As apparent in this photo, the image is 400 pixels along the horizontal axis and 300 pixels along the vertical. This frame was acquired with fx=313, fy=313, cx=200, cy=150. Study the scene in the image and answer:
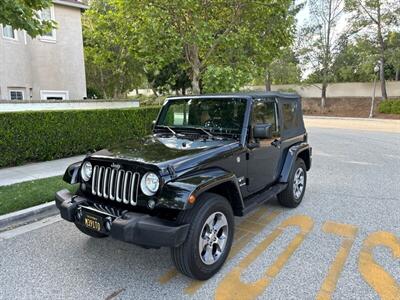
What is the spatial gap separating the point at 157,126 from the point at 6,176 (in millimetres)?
4351

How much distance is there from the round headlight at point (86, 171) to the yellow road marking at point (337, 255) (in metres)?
2.56

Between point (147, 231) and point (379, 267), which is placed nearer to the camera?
point (147, 231)

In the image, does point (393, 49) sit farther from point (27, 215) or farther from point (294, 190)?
point (27, 215)

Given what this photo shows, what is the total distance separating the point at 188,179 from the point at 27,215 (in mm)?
3047

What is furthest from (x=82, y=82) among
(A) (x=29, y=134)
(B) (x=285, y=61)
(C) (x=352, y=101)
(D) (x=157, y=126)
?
(C) (x=352, y=101)

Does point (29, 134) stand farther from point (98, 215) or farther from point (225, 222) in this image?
point (225, 222)

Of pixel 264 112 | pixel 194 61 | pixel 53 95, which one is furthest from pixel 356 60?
pixel 264 112

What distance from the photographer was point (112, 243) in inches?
149

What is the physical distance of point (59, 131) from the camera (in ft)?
27.8

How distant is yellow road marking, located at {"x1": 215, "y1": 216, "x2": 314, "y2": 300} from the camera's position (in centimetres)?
282

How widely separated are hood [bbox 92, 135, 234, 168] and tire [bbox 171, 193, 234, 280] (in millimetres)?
482

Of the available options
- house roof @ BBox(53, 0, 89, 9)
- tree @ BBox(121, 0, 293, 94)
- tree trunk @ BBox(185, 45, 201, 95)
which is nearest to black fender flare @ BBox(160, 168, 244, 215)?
tree @ BBox(121, 0, 293, 94)

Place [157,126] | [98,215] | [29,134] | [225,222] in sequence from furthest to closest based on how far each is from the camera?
[29,134] → [157,126] → [225,222] → [98,215]

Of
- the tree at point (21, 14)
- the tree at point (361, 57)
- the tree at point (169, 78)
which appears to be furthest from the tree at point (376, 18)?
the tree at point (21, 14)
